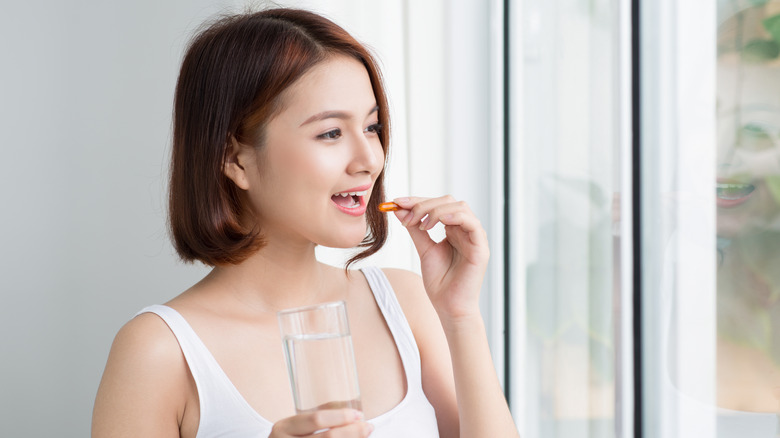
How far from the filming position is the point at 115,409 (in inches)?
44.3

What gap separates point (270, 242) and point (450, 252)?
1.16 ft

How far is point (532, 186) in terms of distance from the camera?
1.84m

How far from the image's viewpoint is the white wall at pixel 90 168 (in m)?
2.22

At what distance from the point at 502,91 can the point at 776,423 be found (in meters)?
1.38

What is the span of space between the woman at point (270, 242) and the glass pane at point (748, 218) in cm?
40

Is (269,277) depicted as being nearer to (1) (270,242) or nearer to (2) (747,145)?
(1) (270,242)

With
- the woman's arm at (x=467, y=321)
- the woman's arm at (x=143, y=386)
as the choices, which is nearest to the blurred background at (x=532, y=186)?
the woman's arm at (x=467, y=321)

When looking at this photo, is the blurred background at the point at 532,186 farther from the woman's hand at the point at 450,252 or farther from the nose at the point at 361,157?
the nose at the point at 361,157

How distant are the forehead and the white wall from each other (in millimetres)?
970

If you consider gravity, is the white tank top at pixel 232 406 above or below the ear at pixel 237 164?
below

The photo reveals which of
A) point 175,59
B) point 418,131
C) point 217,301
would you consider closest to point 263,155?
point 217,301

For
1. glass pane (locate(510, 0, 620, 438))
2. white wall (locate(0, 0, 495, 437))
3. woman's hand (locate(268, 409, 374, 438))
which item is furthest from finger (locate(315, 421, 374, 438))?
white wall (locate(0, 0, 495, 437))

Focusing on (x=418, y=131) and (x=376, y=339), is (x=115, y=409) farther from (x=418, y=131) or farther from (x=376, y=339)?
(x=418, y=131)

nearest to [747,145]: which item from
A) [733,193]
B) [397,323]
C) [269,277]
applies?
[733,193]
